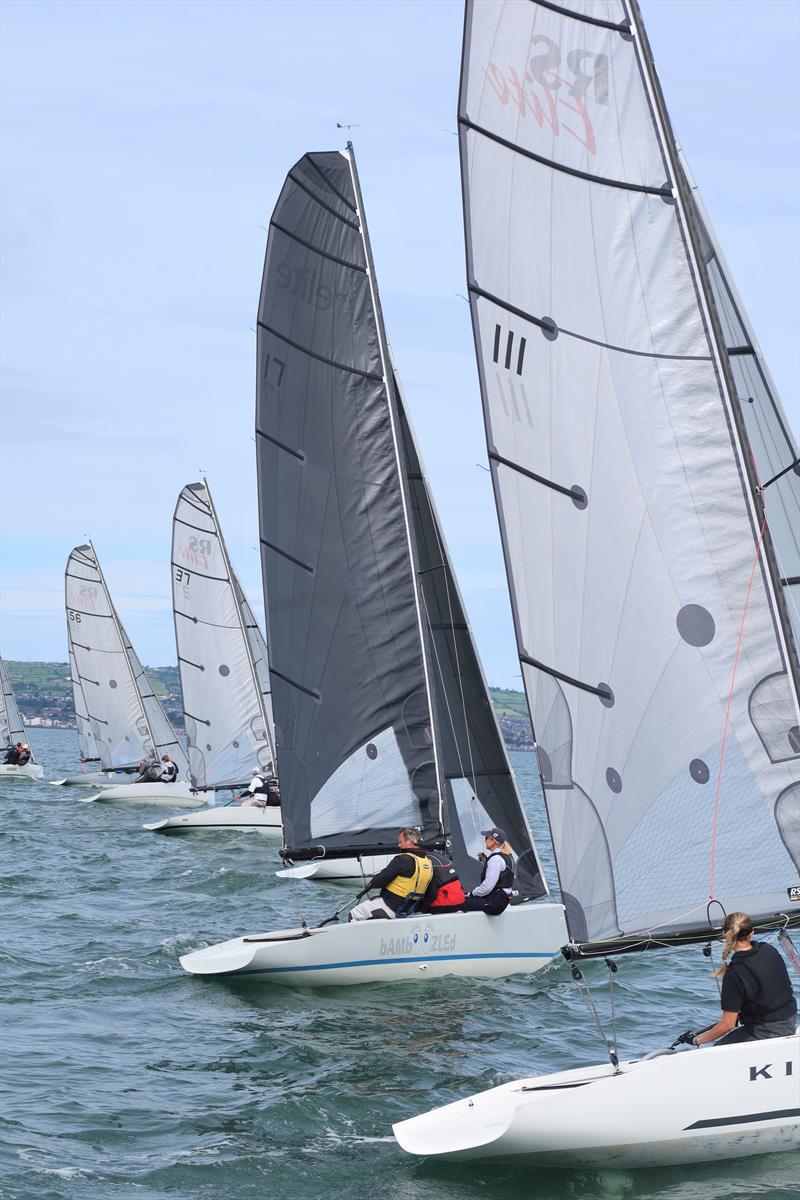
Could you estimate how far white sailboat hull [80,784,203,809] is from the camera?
36.1m

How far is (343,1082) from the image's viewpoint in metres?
10.0

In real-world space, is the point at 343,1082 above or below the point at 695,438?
below

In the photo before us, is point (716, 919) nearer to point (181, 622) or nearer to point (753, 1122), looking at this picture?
point (753, 1122)

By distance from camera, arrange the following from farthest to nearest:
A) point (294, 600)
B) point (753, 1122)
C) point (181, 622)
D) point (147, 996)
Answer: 1. point (181, 622)
2. point (294, 600)
3. point (147, 996)
4. point (753, 1122)

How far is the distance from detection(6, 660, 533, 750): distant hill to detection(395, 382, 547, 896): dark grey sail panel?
114 metres

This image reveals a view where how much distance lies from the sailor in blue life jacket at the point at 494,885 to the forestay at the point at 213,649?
65.9 feet

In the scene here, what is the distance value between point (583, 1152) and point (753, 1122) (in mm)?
929

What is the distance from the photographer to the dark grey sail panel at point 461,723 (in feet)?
50.1

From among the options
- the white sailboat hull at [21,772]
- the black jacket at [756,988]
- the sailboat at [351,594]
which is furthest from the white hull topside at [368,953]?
the white sailboat hull at [21,772]

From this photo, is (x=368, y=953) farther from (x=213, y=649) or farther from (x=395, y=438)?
(x=213, y=649)

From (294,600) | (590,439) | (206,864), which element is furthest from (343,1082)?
(206,864)

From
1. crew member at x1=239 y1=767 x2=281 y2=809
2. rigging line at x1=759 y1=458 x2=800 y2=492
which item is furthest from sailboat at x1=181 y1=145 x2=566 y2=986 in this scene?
crew member at x1=239 y1=767 x2=281 y2=809

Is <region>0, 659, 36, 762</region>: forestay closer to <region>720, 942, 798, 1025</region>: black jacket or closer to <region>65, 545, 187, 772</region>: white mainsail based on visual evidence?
<region>65, 545, 187, 772</region>: white mainsail

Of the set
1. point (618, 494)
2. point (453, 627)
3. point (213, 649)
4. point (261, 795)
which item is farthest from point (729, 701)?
point (213, 649)
